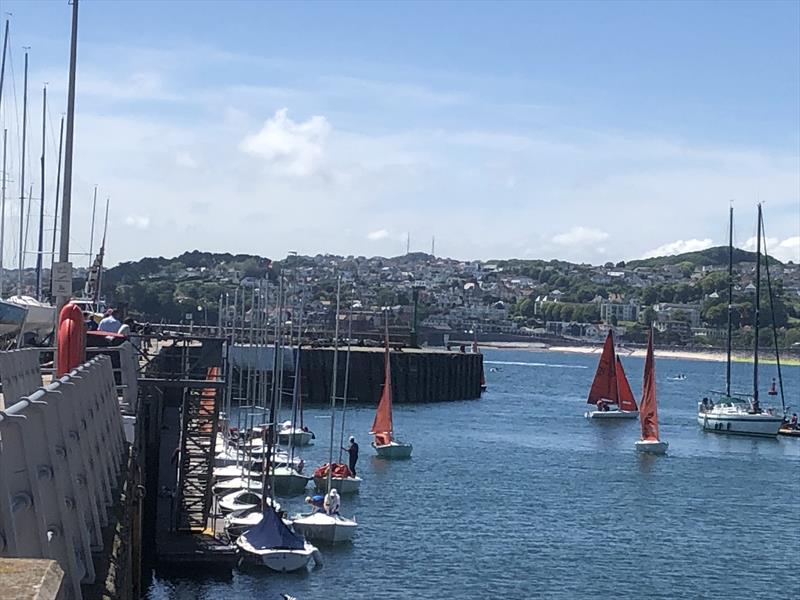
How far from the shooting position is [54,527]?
6.87 m

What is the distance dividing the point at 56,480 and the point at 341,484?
116ft

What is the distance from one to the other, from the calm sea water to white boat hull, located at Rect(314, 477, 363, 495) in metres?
0.51

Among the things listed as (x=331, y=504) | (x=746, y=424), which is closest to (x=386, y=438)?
(x=331, y=504)

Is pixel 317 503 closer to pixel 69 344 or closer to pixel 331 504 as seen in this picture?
pixel 331 504

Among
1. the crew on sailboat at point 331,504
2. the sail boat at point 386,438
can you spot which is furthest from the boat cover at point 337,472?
the sail boat at point 386,438

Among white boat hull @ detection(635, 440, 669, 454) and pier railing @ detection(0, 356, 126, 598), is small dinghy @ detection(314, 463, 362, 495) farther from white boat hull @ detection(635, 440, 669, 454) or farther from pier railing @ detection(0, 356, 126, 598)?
pier railing @ detection(0, 356, 126, 598)

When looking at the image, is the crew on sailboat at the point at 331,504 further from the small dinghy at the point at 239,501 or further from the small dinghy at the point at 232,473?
the small dinghy at the point at 232,473

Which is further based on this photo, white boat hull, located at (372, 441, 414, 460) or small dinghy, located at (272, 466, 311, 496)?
white boat hull, located at (372, 441, 414, 460)

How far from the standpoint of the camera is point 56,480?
700cm

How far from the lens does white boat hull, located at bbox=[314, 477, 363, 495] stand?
41.7 m

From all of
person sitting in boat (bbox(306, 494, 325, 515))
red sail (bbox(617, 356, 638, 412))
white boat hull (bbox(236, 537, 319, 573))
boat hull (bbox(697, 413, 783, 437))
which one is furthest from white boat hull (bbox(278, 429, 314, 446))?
red sail (bbox(617, 356, 638, 412))

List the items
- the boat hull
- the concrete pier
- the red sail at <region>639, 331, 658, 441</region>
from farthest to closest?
the concrete pier
the boat hull
the red sail at <region>639, 331, 658, 441</region>

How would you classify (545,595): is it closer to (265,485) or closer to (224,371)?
(265,485)

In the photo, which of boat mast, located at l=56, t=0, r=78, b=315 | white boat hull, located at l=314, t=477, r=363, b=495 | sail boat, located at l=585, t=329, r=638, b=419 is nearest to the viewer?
boat mast, located at l=56, t=0, r=78, b=315
